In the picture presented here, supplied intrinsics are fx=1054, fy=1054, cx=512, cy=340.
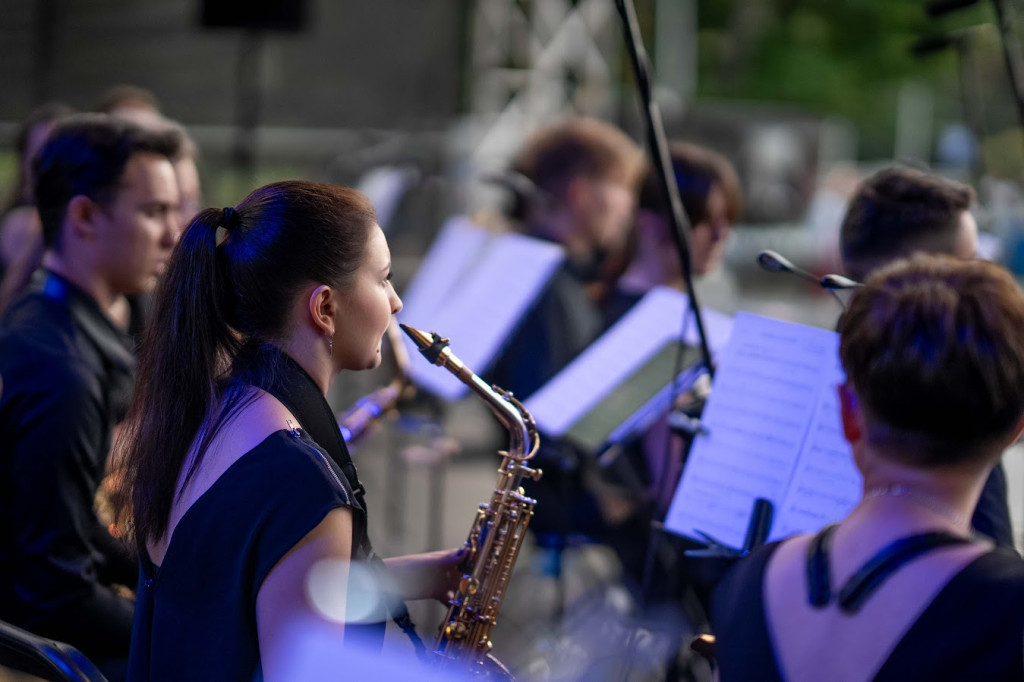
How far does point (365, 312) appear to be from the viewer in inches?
64.6

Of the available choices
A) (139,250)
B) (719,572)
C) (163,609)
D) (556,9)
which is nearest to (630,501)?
(719,572)

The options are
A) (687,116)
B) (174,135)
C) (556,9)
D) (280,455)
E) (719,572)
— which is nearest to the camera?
(280,455)

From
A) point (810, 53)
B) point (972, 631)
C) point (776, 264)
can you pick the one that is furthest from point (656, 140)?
point (810, 53)

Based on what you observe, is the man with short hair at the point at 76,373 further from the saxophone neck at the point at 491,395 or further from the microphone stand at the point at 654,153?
the microphone stand at the point at 654,153

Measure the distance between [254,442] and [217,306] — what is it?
233 mm

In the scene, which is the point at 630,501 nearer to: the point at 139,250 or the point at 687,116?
the point at 139,250

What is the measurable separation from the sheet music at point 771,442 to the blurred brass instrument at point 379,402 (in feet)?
2.52

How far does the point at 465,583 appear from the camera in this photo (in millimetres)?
1934

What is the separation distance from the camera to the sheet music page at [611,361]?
8.26ft

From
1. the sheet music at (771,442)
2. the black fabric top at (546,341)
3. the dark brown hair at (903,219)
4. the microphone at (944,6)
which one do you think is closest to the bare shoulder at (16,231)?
the black fabric top at (546,341)

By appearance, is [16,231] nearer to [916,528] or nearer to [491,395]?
[491,395]

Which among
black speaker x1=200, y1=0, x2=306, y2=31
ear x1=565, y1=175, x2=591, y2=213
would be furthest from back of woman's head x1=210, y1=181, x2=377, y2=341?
black speaker x1=200, y1=0, x2=306, y2=31

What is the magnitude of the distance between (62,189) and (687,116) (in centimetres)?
985

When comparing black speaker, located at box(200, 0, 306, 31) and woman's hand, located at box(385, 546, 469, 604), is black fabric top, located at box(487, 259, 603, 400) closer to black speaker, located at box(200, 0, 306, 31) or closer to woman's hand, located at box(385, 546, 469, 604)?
woman's hand, located at box(385, 546, 469, 604)
